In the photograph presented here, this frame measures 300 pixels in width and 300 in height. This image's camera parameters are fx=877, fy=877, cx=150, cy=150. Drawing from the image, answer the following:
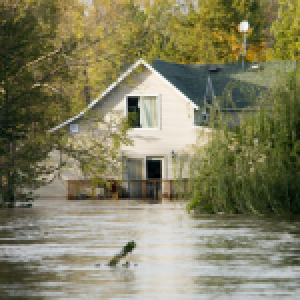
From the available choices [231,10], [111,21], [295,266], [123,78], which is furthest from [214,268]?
[231,10]

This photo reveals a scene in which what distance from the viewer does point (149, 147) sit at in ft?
140

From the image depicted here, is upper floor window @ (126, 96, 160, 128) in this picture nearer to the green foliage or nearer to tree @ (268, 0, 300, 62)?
tree @ (268, 0, 300, 62)

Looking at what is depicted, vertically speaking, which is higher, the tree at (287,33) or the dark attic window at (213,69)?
the tree at (287,33)

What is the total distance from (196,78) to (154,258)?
1287 inches

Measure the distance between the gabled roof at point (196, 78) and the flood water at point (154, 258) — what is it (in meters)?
17.3

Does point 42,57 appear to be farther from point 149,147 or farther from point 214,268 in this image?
point 214,268

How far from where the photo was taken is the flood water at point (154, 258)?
406 inches

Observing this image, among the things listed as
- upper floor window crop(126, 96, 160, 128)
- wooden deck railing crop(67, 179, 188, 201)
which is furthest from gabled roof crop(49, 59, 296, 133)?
wooden deck railing crop(67, 179, 188, 201)

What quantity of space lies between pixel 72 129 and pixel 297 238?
2556 cm

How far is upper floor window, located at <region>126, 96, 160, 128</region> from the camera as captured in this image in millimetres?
42781

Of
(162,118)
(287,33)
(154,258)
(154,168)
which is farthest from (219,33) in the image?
(154,258)

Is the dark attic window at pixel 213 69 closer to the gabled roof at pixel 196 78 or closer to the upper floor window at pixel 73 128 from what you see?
the gabled roof at pixel 196 78

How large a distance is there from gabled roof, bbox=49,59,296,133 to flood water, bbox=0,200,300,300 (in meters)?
17.3

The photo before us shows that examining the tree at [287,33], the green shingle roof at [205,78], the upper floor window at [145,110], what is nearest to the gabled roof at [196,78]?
the green shingle roof at [205,78]
